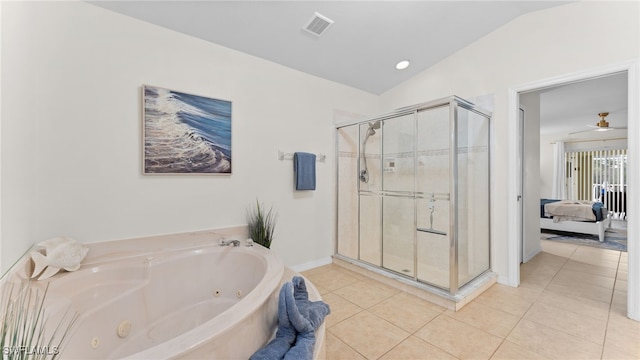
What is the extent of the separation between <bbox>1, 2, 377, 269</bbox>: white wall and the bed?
16.4 ft

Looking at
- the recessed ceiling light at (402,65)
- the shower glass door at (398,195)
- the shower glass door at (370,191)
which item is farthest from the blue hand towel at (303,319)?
the recessed ceiling light at (402,65)

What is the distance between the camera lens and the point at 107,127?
1857 millimetres

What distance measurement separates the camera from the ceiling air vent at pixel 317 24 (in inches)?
85.7

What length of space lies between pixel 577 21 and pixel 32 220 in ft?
13.9

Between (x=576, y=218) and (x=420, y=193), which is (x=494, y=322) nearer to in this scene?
(x=420, y=193)

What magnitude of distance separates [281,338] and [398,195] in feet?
6.66

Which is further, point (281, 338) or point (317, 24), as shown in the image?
point (317, 24)

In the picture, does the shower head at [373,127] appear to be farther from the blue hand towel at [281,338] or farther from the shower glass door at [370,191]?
Answer: the blue hand towel at [281,338]

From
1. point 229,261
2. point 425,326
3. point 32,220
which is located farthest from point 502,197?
point 32,220

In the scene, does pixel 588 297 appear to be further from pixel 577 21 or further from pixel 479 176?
pixel 577 21

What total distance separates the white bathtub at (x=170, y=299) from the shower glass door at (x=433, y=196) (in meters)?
1.40

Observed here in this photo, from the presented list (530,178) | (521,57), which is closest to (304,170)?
(521,57)

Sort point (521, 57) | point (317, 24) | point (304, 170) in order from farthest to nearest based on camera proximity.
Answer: point (304, 170), point (521, 57), point (317, 24)

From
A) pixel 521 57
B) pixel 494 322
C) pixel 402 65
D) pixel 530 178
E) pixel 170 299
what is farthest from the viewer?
pixel 530 178
